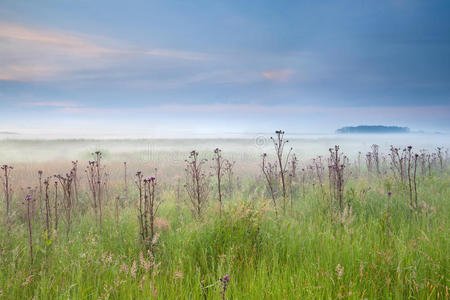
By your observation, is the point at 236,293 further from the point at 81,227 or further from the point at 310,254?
the point at 81,227

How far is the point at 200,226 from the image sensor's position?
13.3ft

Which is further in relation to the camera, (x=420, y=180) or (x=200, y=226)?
(x=420, y=180)

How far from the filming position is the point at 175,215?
5.82 meters

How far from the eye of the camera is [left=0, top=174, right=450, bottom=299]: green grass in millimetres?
2777

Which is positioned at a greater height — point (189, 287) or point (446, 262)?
point (446, 262)

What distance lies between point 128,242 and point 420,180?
8510 millimetres

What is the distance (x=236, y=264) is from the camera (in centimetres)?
345

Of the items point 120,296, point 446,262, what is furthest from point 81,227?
point 446,262

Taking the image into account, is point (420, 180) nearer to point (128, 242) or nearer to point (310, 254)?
point (310, 254)

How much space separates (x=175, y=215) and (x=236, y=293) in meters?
3.31

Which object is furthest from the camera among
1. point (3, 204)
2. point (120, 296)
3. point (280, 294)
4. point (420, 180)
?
point (420, 180)

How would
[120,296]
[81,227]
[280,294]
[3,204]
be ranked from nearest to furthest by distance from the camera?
[280,294], [120,296], [81,227], [3,204]

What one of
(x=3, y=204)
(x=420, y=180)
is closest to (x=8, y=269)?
(x=3, y=204)

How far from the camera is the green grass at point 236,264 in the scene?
278cm
